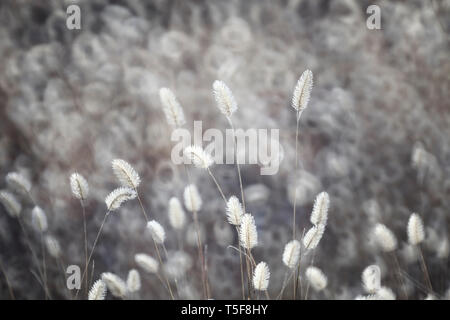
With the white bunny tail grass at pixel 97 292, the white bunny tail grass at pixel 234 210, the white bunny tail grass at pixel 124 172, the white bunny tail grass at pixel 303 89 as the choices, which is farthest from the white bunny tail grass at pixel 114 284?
the white bunny tail grass at pixel 303 89

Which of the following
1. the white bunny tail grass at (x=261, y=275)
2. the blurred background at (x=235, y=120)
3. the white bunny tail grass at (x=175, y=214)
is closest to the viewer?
the white bunny tail grass at (x=261, y=275)

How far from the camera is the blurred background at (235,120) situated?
5.30 feet

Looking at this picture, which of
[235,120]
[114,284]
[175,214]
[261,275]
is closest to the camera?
[261,275]

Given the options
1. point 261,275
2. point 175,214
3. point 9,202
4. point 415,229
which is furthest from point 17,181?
point 415,229

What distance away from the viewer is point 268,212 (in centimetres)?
164

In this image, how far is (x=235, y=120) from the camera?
5.60 feet

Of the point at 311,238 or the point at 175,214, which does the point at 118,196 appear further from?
the point at 311,238

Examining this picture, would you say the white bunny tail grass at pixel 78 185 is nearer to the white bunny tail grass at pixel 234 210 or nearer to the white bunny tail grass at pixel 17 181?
the white bunny tail grass at pixel 17 181

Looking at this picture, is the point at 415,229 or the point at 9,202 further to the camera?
the point at 9,202

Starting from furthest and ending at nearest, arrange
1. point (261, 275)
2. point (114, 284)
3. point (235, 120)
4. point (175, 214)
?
point (235, 120), point (175, 214), point (114, 284), point (261, 275)

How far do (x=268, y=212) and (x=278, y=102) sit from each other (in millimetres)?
441
